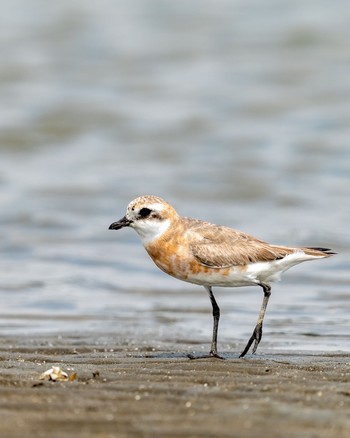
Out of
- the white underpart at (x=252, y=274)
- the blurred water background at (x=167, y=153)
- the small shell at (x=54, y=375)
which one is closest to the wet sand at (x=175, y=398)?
the small shell at (x=54, y=375)

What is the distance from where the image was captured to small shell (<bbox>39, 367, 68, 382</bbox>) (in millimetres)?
6567

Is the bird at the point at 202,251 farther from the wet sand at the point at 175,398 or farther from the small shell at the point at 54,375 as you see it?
the small shell at the point at 54,375

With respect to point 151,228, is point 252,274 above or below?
below

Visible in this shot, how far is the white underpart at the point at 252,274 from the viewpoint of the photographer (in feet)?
29.2

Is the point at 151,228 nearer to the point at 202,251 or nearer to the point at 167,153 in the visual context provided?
the point at 202,251

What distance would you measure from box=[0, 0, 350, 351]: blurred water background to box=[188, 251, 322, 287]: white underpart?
87cm

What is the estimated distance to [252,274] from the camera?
902cm

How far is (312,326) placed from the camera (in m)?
10.9

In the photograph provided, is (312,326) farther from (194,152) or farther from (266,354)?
(194,152)

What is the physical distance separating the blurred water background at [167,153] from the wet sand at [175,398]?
7.46ft

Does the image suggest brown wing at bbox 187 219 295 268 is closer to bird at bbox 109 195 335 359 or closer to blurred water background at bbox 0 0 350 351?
bird at bbox 109 195 335 359

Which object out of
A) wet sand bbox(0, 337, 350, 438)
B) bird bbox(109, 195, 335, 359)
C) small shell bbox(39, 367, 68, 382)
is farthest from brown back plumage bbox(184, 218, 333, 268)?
small shell bbox(39, 367, 68, 382)

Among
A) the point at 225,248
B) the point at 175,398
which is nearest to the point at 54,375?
the point at 175,398

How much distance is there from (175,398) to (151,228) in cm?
323
